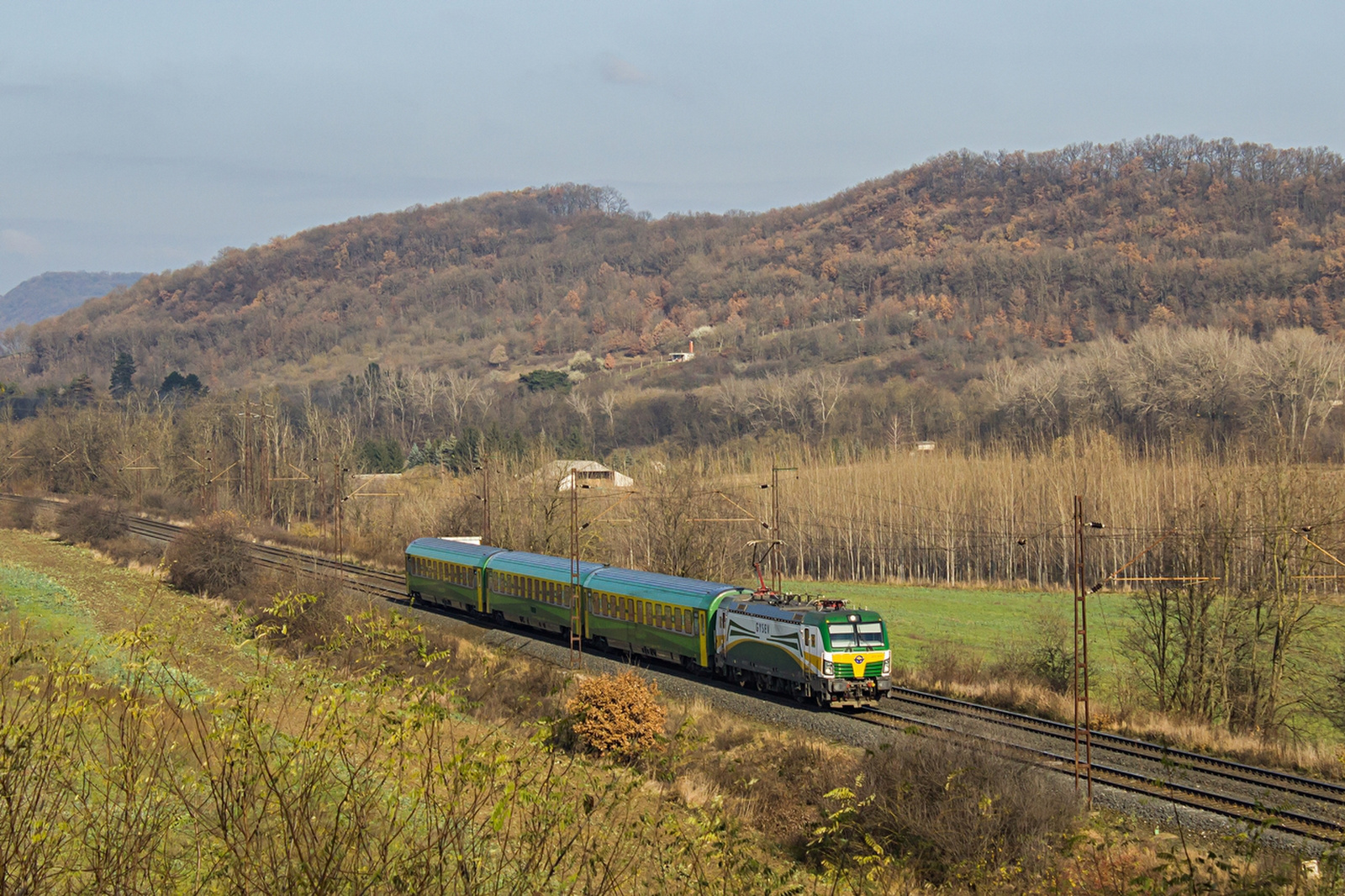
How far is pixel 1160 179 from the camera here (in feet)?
636

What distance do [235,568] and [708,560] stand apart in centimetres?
2098

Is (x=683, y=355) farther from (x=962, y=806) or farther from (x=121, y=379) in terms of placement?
(x=962, y=806)

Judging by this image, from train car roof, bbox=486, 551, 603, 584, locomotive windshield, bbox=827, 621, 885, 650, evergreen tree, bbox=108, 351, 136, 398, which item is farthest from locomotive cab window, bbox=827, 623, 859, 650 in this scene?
evergreen tree, bbox=108, 351, 136, 398

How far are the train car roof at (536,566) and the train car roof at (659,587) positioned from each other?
1069 millimetres

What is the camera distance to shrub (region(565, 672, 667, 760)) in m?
22.2

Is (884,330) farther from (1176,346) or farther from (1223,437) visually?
(1223,437)

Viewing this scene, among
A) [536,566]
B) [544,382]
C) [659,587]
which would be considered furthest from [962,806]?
[544,382]

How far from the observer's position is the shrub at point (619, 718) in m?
22.2

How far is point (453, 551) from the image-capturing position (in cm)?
4331

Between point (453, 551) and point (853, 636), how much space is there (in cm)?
2184

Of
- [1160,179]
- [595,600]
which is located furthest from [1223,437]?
[1160,179]

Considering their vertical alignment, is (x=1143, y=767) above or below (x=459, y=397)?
below

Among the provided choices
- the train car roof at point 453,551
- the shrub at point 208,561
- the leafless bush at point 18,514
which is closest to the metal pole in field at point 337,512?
the train car roof at point 453,551

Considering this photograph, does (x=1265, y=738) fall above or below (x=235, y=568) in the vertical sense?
below
